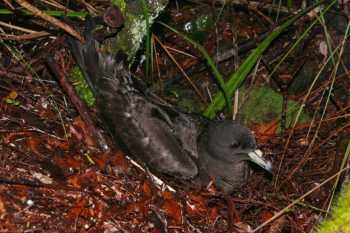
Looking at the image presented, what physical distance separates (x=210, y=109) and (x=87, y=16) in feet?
5.32

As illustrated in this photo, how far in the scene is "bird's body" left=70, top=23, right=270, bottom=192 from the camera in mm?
5215

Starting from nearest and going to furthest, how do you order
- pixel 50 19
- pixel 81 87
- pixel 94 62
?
1. pixel 50 19
2. pixel 94 62
3. pixel 81 87

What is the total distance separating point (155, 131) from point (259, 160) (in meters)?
0.98

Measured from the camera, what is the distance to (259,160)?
17.0 ft

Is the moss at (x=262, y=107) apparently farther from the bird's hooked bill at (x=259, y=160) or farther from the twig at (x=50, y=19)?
the twig at (x=50, y=19)

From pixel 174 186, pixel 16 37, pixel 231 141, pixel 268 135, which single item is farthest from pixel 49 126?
pixel 268 135

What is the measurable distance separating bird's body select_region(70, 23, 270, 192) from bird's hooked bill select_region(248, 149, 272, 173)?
28 millimetres

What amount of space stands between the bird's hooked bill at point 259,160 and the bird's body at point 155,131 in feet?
0.09

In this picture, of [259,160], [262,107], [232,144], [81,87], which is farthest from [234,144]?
[81,87]

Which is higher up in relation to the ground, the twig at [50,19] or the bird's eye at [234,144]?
the twig at [50,19]

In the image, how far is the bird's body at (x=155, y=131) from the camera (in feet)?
17.1

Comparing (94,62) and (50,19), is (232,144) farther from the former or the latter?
(50,19)

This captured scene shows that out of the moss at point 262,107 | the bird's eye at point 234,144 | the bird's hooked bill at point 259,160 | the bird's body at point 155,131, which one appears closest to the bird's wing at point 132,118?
the bird's body at point 155,131

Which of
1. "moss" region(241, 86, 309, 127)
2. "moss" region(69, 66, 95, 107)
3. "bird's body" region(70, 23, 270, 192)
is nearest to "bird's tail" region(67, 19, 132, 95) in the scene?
"bird's body" region(70, 23, 270, 192)
